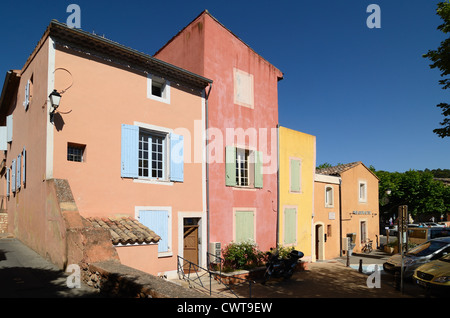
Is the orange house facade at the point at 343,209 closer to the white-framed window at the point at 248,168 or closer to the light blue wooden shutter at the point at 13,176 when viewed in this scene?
the white-framed window at the point at 248,168

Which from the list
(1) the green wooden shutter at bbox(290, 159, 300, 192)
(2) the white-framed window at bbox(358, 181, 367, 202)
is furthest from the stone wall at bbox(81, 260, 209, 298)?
(2) the white-framed window at bbox(358, 181, 367, 202)

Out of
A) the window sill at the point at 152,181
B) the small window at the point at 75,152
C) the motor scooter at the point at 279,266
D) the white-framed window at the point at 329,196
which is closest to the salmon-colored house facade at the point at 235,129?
the motor scooter at the point at 279,266

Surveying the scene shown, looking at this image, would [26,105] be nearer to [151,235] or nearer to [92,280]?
[151,235]

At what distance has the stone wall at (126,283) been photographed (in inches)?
192

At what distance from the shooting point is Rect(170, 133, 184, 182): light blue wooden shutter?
10906 mm

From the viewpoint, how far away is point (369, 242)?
22719mm

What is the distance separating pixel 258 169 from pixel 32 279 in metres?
9.43

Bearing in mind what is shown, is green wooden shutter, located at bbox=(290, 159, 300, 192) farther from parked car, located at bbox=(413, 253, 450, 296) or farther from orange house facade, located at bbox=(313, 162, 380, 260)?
parked car, located at bbox=(413, 253, 450, 296)

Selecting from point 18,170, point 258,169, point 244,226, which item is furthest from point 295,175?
point 18,170

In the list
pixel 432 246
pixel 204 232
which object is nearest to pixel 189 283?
pixel 204 232

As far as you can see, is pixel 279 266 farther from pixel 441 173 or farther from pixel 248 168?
pixel 441 173

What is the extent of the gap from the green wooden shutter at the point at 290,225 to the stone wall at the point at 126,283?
33.3ft

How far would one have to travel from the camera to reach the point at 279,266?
1232cm

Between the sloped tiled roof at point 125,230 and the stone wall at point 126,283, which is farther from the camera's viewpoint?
the sloped tiled roof at point 125,230
